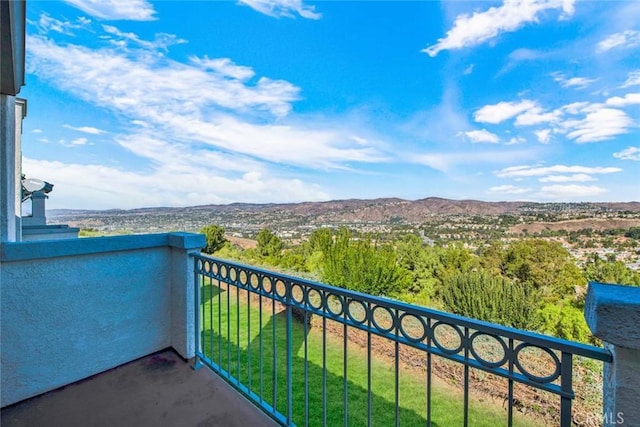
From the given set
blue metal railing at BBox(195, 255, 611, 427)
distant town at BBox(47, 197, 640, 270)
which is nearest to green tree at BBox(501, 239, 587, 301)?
distant town at BBox(47, 197, 640, 270)

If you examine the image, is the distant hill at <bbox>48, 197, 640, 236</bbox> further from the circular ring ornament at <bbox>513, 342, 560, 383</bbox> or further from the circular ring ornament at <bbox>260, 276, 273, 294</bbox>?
the circular ring ornament at <bbox>513, 342, 560, 383</bbox>

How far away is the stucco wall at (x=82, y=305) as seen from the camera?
6.60ft

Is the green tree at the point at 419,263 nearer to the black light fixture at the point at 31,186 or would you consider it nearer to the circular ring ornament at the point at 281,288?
the black light fixture at the point at 31,186

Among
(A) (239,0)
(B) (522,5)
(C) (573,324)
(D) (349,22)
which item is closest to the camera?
(A) (239,0)

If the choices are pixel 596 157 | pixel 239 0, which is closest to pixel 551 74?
pixel 596 157

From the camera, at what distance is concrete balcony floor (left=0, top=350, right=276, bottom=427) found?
1908 mm

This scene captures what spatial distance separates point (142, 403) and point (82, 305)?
87 centimetres

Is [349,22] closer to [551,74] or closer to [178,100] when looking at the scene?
[178,100]

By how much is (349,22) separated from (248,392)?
65.1 ft

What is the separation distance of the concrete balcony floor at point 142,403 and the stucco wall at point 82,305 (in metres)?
0.14

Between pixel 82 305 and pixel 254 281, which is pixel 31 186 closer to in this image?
pixel 82 305

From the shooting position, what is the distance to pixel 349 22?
17.4m

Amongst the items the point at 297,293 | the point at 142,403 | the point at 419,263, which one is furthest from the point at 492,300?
the point at 142,403

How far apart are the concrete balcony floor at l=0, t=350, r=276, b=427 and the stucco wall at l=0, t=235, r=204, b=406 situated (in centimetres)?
14
